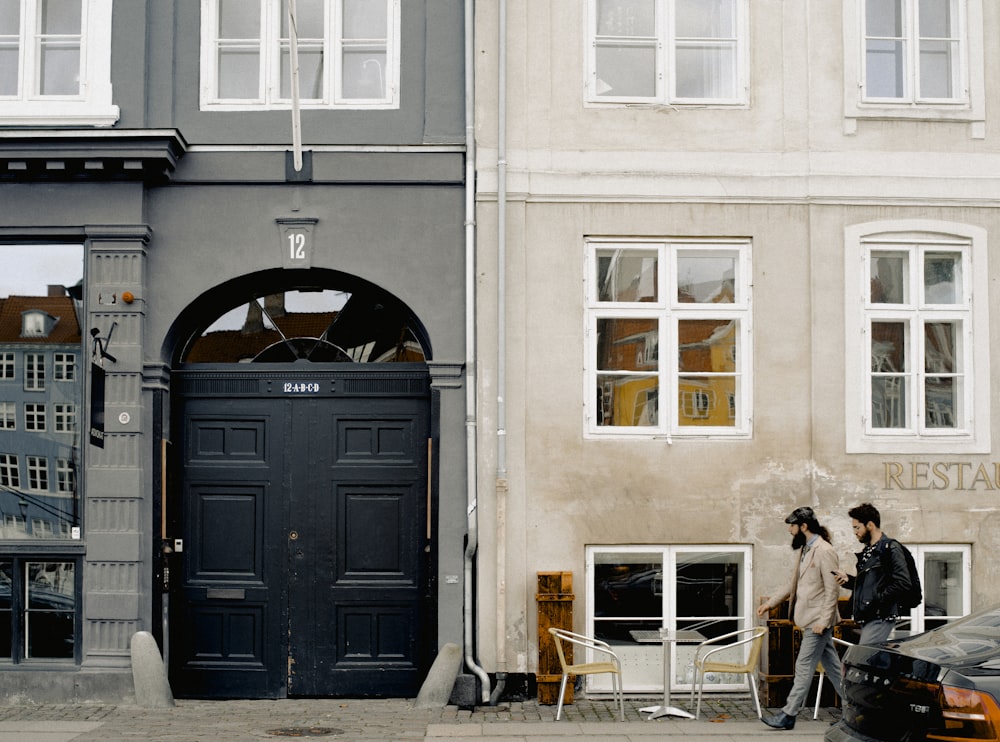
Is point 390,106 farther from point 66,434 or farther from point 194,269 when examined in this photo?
point 66,434

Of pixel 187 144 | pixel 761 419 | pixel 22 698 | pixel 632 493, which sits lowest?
pixel 22 698

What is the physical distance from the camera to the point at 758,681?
1050 cm

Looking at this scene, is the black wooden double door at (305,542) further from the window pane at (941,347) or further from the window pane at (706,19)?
the window pane at (941,347)

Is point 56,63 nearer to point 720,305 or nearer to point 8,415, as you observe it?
point 8,415

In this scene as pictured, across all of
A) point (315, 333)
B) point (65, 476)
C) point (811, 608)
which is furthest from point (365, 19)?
point (811, 608)

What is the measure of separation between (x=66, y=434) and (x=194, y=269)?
6.07ft

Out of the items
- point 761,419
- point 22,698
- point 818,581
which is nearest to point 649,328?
point 761,419

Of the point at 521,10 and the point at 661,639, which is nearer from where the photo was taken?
the point at 661,639

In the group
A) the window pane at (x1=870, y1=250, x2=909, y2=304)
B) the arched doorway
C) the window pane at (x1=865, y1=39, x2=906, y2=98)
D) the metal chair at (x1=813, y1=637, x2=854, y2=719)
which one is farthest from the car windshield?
the window pane at (x1=865, y1=39, x2=906, y2=98)

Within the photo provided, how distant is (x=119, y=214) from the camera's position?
34.8 feet

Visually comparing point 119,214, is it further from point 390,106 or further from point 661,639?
point 661,639

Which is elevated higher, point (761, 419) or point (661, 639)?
point (761, 419)

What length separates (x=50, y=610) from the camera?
10.5m

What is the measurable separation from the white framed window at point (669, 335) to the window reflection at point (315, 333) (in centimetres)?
180
